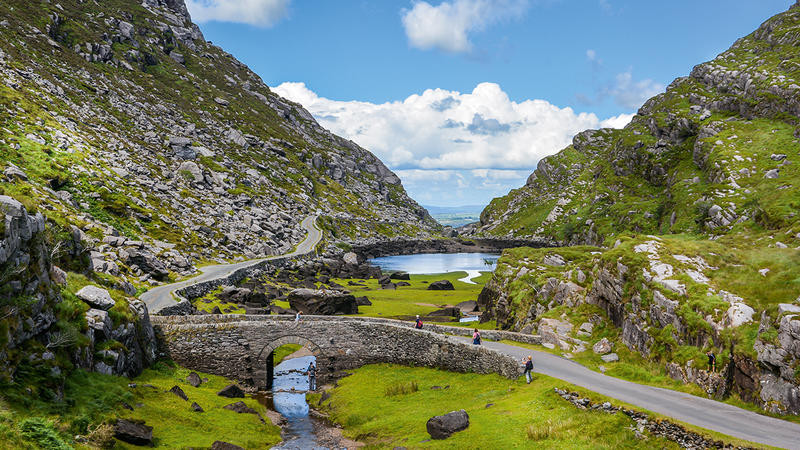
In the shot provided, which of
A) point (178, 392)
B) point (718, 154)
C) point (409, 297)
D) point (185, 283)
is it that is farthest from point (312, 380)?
point (718, 154)

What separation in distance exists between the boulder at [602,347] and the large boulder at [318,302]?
151ft

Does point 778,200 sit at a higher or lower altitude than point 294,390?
higher

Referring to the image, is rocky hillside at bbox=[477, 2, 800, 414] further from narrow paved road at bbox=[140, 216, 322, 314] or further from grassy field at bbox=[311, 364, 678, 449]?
narrow paved road at bbox=[140, 216, 322, 314]

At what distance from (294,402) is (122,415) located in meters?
20.8

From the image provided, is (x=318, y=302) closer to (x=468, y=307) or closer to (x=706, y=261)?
(x=468, y=307)

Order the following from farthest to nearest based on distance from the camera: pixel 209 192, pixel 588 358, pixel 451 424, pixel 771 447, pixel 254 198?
1. pixel 254 198
2. pixel 209 192
3. pixel 588 358
4. pixel 451 424
5. pixel 771 447

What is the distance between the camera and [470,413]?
31.1 meters

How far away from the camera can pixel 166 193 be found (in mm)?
120062

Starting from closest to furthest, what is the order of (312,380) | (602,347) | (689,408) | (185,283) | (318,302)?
(689,408), (602,347), (312,380), (185,283), (318,302)

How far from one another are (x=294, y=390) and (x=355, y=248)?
481ft

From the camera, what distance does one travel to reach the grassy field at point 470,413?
23.9 meters

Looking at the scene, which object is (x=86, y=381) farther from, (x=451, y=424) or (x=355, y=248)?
(x=355, y=248)

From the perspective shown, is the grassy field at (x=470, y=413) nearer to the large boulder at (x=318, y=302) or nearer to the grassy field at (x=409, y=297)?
the large boulder at (x=318, y=302)

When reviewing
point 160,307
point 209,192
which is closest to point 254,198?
point 209,192
